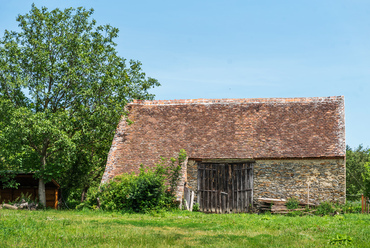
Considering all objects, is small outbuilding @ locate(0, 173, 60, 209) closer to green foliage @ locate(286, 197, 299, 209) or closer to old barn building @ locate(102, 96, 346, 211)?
old barn building @ locate(102, 96, 346, 211)

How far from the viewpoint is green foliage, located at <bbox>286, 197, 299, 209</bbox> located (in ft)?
75.4

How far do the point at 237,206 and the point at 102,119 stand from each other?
981 centimetres

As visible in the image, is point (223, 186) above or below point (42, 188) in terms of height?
above

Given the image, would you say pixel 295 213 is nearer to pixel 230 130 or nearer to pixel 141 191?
pixel 230 130

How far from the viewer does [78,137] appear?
79.9 feet

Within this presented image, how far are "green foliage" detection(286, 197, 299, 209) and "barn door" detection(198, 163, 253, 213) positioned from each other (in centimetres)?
236

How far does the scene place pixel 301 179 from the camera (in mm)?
23703

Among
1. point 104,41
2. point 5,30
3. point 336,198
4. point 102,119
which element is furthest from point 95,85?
point 336,198

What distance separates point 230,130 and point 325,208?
24.6 feet

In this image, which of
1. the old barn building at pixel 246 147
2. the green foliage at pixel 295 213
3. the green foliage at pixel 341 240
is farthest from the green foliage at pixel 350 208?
the green foliage at pixel 341 240

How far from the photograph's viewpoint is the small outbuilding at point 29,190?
26.6 meters

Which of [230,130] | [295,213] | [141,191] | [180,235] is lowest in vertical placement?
[295,213]

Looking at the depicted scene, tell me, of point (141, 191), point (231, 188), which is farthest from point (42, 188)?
point (231, 188)

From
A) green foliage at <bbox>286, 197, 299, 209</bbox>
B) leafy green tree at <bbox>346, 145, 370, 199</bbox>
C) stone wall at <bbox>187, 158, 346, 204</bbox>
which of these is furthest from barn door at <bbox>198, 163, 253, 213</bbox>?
leafy green tree at <bbox>346, 145, 370, 199</bbox>
